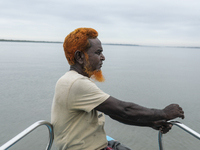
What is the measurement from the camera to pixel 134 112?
1.47m

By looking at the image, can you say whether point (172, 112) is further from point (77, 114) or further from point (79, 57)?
point (79, 57)

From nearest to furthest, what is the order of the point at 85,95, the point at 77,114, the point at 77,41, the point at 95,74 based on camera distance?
the point at 85,95 → the point at 77,114 → the point at 77,41 → the point at 95,74

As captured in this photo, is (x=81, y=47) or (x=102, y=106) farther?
(x=81, y=47)

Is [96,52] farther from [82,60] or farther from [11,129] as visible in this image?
[11,129]

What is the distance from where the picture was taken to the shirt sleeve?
4.54ft

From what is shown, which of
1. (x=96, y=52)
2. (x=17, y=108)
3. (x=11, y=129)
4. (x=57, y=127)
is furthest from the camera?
(x=17, y=108)

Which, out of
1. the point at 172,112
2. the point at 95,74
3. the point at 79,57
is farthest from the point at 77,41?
the point at 172,112

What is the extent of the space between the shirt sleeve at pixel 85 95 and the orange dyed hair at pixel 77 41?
0.36 metres

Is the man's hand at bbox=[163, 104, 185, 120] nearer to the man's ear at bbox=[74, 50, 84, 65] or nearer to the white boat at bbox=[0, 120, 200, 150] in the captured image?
the white boat at bbox=[0, 120, 200, 150]

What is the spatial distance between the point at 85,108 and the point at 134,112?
15.2 inches

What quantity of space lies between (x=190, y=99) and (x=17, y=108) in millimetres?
7388

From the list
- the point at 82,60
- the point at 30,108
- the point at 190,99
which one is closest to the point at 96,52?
the point at 82,60

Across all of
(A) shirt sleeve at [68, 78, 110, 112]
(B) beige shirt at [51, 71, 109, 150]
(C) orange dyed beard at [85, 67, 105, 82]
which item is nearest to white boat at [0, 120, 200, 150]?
(B) beige shirt at [51, 71, 109, 150]

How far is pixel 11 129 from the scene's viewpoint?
5277 mm
